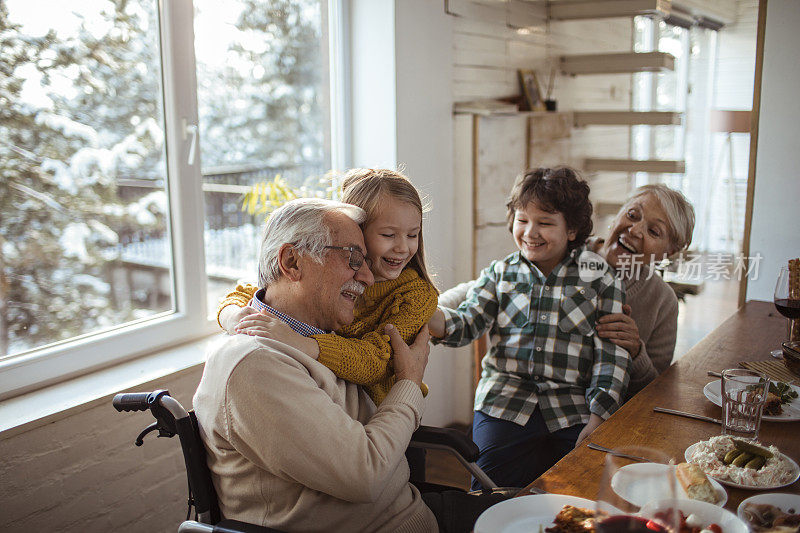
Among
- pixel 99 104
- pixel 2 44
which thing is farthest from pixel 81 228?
pixel 2 44

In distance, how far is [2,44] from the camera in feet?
6.75

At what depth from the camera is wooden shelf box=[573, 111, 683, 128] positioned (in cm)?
382

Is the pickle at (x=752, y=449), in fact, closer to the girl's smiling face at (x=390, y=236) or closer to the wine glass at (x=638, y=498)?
the wine glass at (x=638, y=498)

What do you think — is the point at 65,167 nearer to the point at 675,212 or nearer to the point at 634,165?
the point at 675,212

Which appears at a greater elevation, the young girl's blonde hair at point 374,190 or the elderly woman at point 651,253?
the young girl's blonde hair at point 374,190

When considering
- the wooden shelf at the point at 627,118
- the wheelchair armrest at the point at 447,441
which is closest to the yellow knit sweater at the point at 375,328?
the wheelchair armrest at the point at 447,441

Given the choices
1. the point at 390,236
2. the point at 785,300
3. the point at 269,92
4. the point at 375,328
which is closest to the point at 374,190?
the point at 390,236

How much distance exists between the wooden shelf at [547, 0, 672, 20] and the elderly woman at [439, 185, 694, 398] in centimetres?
162

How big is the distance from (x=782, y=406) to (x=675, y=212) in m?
0.84

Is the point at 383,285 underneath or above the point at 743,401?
above

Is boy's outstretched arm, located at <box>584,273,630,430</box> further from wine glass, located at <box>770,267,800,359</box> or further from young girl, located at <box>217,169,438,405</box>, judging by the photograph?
young girl, located at <box>217,169,438,405</box>

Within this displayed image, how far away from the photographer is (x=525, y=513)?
1.28m

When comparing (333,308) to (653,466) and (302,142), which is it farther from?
(302,142)

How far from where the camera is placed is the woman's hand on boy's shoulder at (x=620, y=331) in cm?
212
